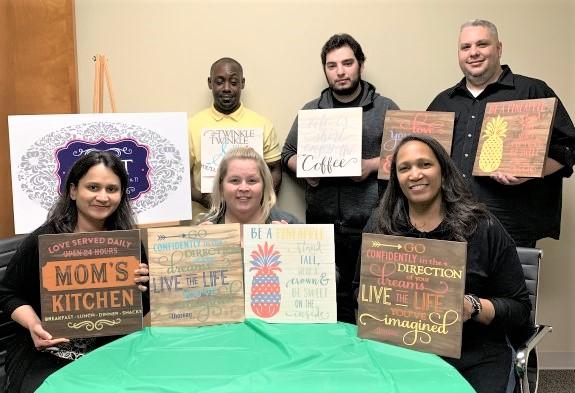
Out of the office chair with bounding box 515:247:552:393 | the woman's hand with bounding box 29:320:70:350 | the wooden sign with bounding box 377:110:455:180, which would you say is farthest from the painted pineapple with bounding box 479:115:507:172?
the woman's hand with bounding box 29:320:70:350

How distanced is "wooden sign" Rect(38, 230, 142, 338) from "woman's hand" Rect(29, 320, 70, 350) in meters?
0.02

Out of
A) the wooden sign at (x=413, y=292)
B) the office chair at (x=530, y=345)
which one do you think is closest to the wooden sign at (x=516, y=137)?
the office chair at (x=530, y=345)

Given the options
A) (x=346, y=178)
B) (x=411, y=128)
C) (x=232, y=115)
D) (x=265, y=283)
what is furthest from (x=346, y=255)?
(x=265, y=283)

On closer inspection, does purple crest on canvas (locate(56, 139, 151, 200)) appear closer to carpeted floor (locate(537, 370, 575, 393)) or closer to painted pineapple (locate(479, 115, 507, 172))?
painted pineapple (locate(479, 115, 507, 172))

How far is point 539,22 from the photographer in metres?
3.11

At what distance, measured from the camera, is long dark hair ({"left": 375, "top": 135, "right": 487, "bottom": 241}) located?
1705mm

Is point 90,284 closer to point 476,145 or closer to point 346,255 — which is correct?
point 346,255

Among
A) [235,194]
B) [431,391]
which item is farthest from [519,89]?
[431,391]

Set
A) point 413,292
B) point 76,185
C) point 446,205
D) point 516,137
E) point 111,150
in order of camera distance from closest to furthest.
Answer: point 413,292 → point 446,205 → point 76,185 → point 516,137 → point 111,150

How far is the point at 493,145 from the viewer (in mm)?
2303

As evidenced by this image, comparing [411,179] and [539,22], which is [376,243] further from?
[539,22]

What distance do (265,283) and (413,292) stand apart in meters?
0.50

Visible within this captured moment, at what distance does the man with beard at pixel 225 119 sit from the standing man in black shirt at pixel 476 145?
106cm

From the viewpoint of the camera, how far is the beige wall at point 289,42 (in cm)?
310
